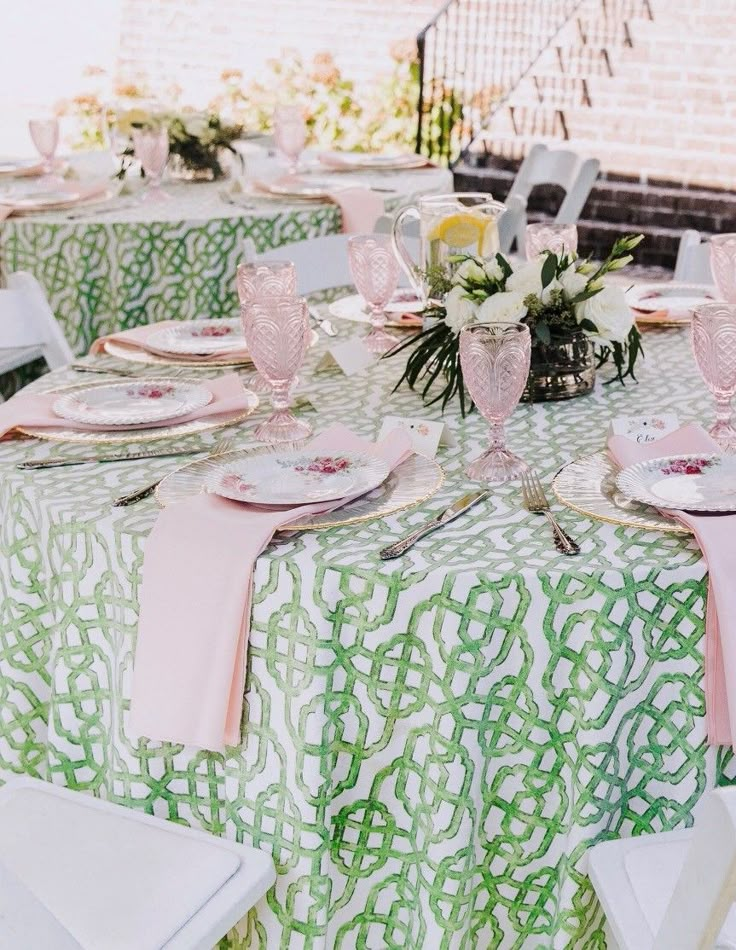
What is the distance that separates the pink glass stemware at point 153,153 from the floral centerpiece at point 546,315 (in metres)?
2.04

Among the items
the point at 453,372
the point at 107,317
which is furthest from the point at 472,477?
the point at 107,317

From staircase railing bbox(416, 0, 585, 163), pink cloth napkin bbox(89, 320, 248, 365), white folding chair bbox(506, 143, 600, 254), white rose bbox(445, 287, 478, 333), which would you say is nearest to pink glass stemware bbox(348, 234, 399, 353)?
pink cloth napkin bbox(89, 320, 248, 365)

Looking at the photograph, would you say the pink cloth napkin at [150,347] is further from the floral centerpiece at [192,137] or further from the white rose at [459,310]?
the floral centerpiece at [192,137]

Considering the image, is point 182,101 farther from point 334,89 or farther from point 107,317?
point 107,317

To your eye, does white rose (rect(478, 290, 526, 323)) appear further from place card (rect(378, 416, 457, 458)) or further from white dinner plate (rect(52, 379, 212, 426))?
white dinner plate (rect(52, 379, 212, 426))

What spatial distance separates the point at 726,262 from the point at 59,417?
1.12m

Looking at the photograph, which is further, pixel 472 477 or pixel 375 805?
pixel 472 477

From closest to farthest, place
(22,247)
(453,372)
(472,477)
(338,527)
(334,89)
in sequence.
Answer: (338,527)
(472,477)
(453,372)
(22,247)
(334,89)

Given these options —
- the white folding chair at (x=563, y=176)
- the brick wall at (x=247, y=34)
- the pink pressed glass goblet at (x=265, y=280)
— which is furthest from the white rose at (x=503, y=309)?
the brick wall at (x=247, y=34)

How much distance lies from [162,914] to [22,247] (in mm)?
2629

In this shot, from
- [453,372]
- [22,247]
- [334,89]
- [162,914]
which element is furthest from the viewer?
[334,89]

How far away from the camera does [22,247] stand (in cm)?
363

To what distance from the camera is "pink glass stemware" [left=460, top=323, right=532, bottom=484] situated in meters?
1.63

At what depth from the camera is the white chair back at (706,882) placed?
0.94 m
